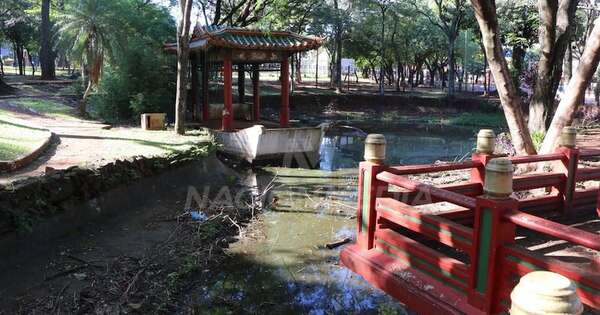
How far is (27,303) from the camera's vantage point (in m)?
4.63

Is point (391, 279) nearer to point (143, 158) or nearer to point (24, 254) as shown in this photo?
point (24, 254)

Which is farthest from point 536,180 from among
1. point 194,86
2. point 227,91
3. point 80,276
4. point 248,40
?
point 194,86

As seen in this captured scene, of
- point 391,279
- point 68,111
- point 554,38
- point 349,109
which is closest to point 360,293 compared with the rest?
point 391,279

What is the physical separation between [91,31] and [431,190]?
1266 cm

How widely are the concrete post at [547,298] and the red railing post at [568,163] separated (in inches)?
200

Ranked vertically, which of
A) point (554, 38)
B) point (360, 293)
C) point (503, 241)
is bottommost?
point (360, 293)

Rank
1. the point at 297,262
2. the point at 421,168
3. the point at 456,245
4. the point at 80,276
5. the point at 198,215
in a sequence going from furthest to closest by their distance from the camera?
the point at 198,215
the point at 297,262
the point at 80,276
the point at 421,168
the point at 456,245

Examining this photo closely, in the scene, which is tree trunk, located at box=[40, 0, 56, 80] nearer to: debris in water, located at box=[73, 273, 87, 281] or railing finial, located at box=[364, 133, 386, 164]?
debris in water, located at box=[73, 273, 87, 281]

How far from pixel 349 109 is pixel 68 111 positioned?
52.2ft

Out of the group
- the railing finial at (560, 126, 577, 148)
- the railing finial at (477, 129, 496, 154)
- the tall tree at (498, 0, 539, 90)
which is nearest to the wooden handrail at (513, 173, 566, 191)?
the railing finial at (560, 126, 577, 148)

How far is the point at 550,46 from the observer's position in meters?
8.61

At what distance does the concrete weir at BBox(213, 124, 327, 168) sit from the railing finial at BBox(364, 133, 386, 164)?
8202 millimetres

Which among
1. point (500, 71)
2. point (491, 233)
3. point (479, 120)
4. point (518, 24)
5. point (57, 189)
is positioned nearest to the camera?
point (491, 233)

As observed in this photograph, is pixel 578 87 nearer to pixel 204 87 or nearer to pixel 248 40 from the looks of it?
pixel 248 40
